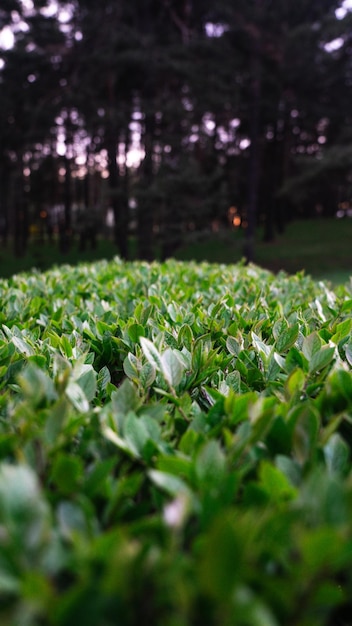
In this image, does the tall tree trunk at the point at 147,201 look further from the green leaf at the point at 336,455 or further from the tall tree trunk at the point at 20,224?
the green leaf at the point at 336,455

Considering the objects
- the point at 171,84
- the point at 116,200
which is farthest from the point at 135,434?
the point at 171,84

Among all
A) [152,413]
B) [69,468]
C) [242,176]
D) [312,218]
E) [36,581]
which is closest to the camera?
[36,581]

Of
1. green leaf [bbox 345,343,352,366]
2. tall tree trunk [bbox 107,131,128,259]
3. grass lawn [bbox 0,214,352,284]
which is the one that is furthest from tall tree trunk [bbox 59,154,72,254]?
green leaf [bbox 345,343,352,366]

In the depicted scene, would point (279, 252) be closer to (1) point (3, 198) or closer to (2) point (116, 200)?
(2) point (116, 200)

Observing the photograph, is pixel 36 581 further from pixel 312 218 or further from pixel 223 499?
pixel 312 218

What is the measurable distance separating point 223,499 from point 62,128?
2820 cm

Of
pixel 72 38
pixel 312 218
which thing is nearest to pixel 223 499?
pixel 72 38

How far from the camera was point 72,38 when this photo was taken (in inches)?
798

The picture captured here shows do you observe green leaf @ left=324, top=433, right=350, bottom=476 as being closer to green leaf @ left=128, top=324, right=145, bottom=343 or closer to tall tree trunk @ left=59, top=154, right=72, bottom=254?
green leaf @ left=128, top=324, right=145, bottom=343

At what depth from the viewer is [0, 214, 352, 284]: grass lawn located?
69.9ft

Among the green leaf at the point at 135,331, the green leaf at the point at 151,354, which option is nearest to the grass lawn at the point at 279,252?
the green leaf at the point at 135,331

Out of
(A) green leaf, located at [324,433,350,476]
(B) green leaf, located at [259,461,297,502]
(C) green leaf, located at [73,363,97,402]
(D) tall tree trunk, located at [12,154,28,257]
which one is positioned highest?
(D) tall tree trunk, located at [12,154,28,257]

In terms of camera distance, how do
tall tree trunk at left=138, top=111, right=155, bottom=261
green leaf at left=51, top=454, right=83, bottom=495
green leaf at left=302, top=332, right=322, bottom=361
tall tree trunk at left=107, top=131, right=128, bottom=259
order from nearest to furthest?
1. green leaf at left=51, top=454, right=83, bottom=495
2. green leaf at left=302, top=332, right=322, bottom=361
3. tall tree trunk at left=138, top=111, right=155, bottom=261
4. tall tree trunk at left=107, top=131, right=128, bottom=259

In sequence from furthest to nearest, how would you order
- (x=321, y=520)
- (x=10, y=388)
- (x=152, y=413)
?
(x=10, y=388)
(x=152, y=413)
(x=321, y=520)
